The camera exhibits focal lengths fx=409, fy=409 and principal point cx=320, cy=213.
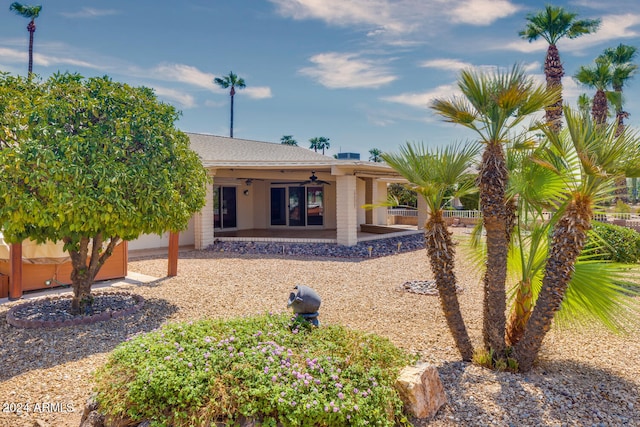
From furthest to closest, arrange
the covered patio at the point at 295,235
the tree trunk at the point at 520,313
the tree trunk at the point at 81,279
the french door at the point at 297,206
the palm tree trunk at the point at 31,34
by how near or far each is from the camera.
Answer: the palm tree trunk at the point at 31,34, the french door at the point at 297,206, the covered patio at the point at 295,235, the tree trunk at the point at 81,279, the tree trunk at the point at 520,313

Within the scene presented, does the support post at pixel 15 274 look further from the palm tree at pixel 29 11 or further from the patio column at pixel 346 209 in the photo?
the palm tree at pixel 29 11

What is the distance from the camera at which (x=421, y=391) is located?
331 centimetres

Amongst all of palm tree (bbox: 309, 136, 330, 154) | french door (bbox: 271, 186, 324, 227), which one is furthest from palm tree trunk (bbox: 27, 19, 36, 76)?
palm tree (bbox: 309, 136, 330, 154)

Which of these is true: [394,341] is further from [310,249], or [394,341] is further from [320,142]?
[320,142]

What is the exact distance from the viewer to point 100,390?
3242mm

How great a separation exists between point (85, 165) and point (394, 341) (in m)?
4.53

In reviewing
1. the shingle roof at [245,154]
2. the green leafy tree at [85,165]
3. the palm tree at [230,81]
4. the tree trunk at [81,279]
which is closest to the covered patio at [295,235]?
the shingle roof at [245,154]

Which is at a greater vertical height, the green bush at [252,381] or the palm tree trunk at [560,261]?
the palm tree trunk at [560,261]

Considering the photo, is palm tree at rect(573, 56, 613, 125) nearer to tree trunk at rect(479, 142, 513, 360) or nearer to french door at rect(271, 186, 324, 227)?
french door at rect(271, 186, 324, 227)

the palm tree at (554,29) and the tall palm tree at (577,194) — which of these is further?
the palm tree at (554,29)

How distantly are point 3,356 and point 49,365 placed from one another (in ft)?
2.31

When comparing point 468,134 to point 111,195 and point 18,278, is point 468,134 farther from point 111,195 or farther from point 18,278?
point 18,278

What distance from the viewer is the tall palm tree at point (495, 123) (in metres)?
3.79

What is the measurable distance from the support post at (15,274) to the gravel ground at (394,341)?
13.6 inches
